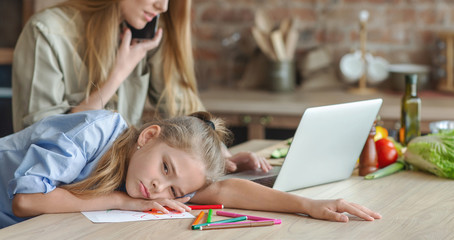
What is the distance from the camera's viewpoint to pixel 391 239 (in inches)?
45.3

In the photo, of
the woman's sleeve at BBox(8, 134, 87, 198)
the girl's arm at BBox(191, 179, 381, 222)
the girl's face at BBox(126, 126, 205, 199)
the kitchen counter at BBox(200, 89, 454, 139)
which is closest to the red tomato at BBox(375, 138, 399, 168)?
the girl's arm at BBox(191, 179, 381, 222)

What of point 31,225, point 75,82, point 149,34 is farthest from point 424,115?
point 31,225

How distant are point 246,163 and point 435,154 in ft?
Result: 1.67

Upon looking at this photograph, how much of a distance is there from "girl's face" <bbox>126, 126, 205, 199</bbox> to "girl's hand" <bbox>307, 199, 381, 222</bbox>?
0.27m

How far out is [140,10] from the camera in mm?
2104

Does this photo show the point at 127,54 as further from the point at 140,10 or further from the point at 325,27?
the point at 325,27

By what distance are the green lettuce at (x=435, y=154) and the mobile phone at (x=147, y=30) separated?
0.99 m

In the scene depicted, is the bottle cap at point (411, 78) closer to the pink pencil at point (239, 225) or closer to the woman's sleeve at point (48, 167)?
the pink pencil at point (239, 225)

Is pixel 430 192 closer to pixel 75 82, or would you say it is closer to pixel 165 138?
pixel 165 138


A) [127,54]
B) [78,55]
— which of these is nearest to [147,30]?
[127,54]

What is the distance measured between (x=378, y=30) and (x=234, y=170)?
2.17 m

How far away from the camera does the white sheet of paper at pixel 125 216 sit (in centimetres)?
125

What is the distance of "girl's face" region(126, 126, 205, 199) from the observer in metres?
1.33

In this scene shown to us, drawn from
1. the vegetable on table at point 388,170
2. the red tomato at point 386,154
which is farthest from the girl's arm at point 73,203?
the red tomato at point 386,154
